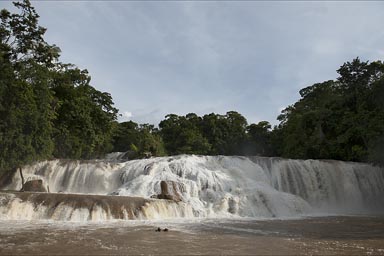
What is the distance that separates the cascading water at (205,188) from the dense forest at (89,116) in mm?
1806

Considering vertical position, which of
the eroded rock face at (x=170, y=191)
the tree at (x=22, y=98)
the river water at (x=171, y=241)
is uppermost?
the tree at (x=22, y=98)

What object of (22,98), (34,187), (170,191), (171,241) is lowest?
(171,241)

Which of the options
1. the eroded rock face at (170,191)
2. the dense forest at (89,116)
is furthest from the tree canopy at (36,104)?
the eroded rock face at (170,191)

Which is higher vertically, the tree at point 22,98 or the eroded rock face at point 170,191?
the tree at point 22,98

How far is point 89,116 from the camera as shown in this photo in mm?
26703

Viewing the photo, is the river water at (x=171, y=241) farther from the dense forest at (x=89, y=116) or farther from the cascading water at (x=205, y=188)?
the dense forest at (x=89, y=116)

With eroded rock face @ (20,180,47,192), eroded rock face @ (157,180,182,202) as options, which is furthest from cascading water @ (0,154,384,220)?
eroded rock face @ (20,180,47,192)

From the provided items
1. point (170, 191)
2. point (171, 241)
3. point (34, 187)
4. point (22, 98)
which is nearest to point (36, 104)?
point (22, 98)

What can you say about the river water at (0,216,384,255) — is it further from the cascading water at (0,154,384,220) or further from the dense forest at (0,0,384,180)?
the dense forest at (0,0,384,180)

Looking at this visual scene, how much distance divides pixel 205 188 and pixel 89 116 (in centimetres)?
1267

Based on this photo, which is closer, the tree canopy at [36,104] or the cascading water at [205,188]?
the cascading water at [205,188]

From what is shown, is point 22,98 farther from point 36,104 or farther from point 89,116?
point 89,116

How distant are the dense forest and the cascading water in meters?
1.81

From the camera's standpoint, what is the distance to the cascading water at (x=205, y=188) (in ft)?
41.7
